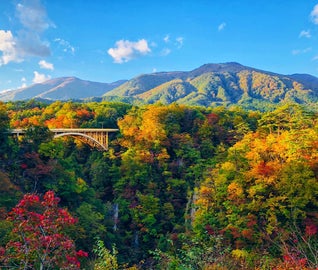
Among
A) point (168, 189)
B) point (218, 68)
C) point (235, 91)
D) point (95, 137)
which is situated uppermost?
point (218, 68)

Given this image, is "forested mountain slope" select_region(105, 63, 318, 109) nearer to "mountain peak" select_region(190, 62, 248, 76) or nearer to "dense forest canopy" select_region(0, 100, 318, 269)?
"mountain peak" select_region(190, 62, 248, 76)

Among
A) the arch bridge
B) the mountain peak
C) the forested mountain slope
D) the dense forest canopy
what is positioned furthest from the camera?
the mountain peak

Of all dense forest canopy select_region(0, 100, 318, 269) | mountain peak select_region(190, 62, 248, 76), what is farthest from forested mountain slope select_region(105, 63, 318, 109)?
dense forest canopy select_region(0, 100, 318, 269)

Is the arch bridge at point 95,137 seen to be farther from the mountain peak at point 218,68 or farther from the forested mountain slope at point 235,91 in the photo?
the mountain peak at point 218,68

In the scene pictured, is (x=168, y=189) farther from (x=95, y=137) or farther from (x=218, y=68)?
(x=218, y=68)

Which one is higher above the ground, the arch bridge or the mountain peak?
the mountain peak

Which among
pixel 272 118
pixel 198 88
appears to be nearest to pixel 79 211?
pixel 272 118

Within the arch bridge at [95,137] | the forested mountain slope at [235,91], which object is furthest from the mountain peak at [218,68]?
the arch bridge at [95,137]

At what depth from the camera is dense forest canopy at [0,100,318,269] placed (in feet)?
A: 41.3

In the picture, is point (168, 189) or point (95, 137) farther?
point (95, 137)

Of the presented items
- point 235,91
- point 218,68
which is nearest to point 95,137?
point 235,91

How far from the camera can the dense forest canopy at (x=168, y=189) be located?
41.3 feet

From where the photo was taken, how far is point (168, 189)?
26625mm

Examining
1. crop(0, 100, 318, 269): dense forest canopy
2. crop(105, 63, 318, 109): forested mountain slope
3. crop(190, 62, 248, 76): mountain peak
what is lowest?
crop(0, 100, 318, 269): dense forest canopy
